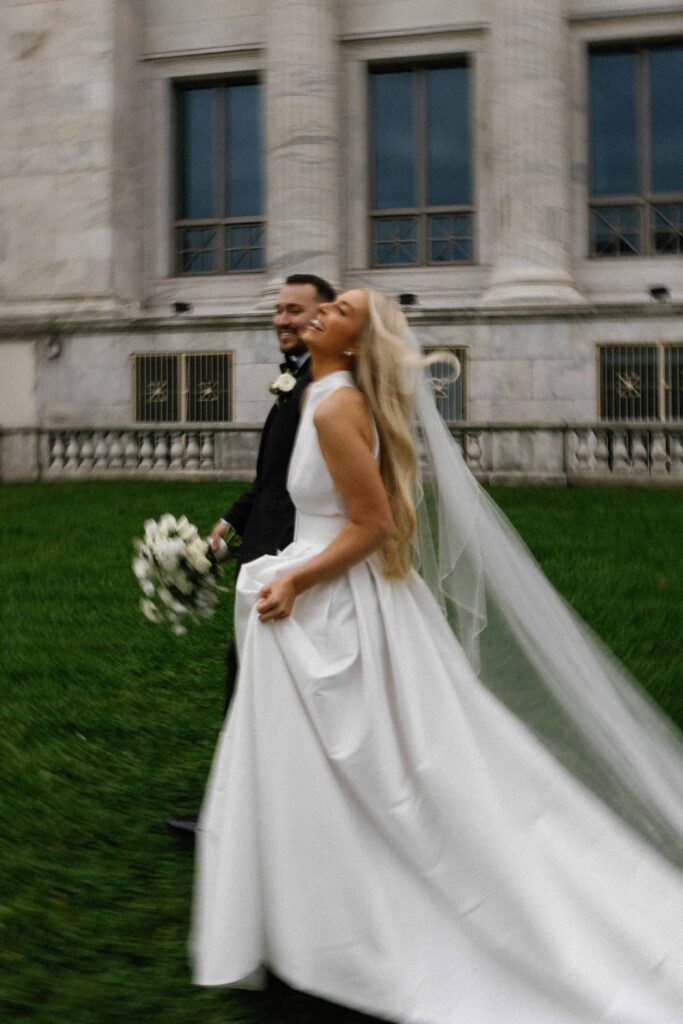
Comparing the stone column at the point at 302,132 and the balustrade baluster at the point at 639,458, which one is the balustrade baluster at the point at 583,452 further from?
the stone column at the point at 302,132

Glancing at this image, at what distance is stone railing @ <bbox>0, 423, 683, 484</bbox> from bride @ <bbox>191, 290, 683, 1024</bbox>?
1320cm

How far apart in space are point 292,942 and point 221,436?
15359 mm

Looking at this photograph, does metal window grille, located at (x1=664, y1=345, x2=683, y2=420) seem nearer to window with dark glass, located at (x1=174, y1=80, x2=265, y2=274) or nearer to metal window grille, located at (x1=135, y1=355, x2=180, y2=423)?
window with dark glass, located at (x1=174, y1=80, x2=265, y2=274)

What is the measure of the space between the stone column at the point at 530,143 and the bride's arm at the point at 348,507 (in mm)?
15849

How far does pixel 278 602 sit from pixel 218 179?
19.8 m

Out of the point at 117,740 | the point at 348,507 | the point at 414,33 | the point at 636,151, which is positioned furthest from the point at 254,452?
the point at 348,507

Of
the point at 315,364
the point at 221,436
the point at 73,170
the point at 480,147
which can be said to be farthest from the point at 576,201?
the point at 315,364

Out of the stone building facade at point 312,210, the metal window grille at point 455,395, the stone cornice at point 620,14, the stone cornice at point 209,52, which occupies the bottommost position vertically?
the metal window grille at point 455,395

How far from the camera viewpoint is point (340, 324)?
3.24 meters

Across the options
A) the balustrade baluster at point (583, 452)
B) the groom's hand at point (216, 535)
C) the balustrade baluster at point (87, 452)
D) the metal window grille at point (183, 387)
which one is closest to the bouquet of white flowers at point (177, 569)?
the groom's hand at point (216, 535)

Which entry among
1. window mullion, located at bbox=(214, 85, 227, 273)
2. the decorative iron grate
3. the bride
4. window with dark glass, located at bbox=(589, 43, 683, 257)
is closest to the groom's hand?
the bride

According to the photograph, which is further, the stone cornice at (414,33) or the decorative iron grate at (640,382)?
the stone cornice at (414,33)

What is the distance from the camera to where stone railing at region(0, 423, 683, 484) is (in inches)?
653

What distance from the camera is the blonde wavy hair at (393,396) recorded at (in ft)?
10.6
